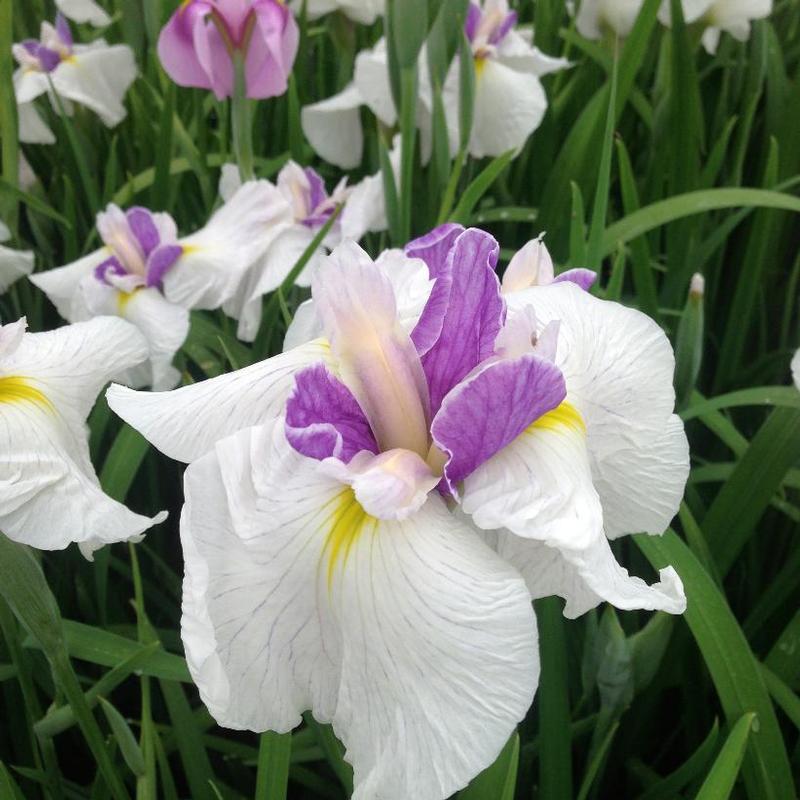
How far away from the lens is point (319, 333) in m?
0.64

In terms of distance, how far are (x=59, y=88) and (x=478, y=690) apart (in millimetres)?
1355

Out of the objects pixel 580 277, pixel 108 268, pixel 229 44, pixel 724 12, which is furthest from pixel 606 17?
pixel 580 277

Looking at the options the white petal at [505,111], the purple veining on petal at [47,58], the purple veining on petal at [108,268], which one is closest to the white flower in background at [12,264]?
the purple veining on petal at [108,268]

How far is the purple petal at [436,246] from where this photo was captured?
23.6 inches

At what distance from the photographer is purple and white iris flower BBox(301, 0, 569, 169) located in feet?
4.46

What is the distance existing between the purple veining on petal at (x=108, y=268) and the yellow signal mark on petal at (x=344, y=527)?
703 millimetres

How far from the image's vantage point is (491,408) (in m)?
0.49

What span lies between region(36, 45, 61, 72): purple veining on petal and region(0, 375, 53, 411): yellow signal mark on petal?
3.43 ft

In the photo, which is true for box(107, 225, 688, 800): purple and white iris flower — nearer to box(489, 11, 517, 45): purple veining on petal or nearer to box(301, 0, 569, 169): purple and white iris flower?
box(301, 0, 569, 169): purple and white iris flower

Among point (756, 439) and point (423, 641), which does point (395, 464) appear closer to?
point (423, 641)

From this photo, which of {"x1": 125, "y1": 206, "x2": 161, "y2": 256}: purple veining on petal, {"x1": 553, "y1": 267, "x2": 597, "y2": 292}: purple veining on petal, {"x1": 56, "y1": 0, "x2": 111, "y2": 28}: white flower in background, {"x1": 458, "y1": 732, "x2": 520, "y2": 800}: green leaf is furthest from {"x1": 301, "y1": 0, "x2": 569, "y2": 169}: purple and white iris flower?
{"x1": 458, "y1": 732, "x2": 520, "y2": 800}: green leaf

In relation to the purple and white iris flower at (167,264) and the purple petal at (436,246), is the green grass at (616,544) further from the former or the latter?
the purple petal at (436,246)

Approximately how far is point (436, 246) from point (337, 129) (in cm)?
94

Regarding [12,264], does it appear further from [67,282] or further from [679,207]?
[679,207]
